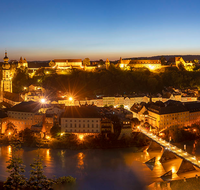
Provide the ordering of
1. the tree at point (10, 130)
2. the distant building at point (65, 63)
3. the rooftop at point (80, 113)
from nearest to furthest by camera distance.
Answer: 1. the rooftop at point (80, 113)
2. the tree at point (10, 130)
3. the distant building at point (65, 63)

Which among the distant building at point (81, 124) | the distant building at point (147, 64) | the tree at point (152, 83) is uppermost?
the distant building at point (147, 64)

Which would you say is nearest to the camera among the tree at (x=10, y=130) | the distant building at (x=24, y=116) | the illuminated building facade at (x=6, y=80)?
the tree at (x=10, y=130)

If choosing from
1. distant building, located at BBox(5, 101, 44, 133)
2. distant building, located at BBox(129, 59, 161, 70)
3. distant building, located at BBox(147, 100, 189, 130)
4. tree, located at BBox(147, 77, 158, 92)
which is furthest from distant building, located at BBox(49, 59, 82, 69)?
distant building, located at BBox(147, 100, 189, 130)

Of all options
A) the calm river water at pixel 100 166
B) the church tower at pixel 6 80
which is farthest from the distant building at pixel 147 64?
the calm river water at pixel 100 166

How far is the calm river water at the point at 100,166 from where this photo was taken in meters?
11.4

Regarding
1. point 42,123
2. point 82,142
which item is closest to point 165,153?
point 82,142

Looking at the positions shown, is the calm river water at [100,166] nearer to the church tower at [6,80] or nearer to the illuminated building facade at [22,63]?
the church tower at [6,80]

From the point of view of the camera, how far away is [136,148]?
1592 cm

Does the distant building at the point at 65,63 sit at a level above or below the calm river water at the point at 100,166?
above

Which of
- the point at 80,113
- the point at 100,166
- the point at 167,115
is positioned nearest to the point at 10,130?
the point at 80,113

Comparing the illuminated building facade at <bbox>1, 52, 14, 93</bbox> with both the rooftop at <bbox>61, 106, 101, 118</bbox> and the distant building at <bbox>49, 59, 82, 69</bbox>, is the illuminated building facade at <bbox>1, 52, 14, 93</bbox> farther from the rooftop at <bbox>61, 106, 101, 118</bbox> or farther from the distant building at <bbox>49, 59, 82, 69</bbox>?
the rooftop at <bbox>61, 106, 101, 118</bbox>

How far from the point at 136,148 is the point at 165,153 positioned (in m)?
2.57

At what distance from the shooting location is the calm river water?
11.4m

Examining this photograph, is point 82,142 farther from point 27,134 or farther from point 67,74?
point 67,74
